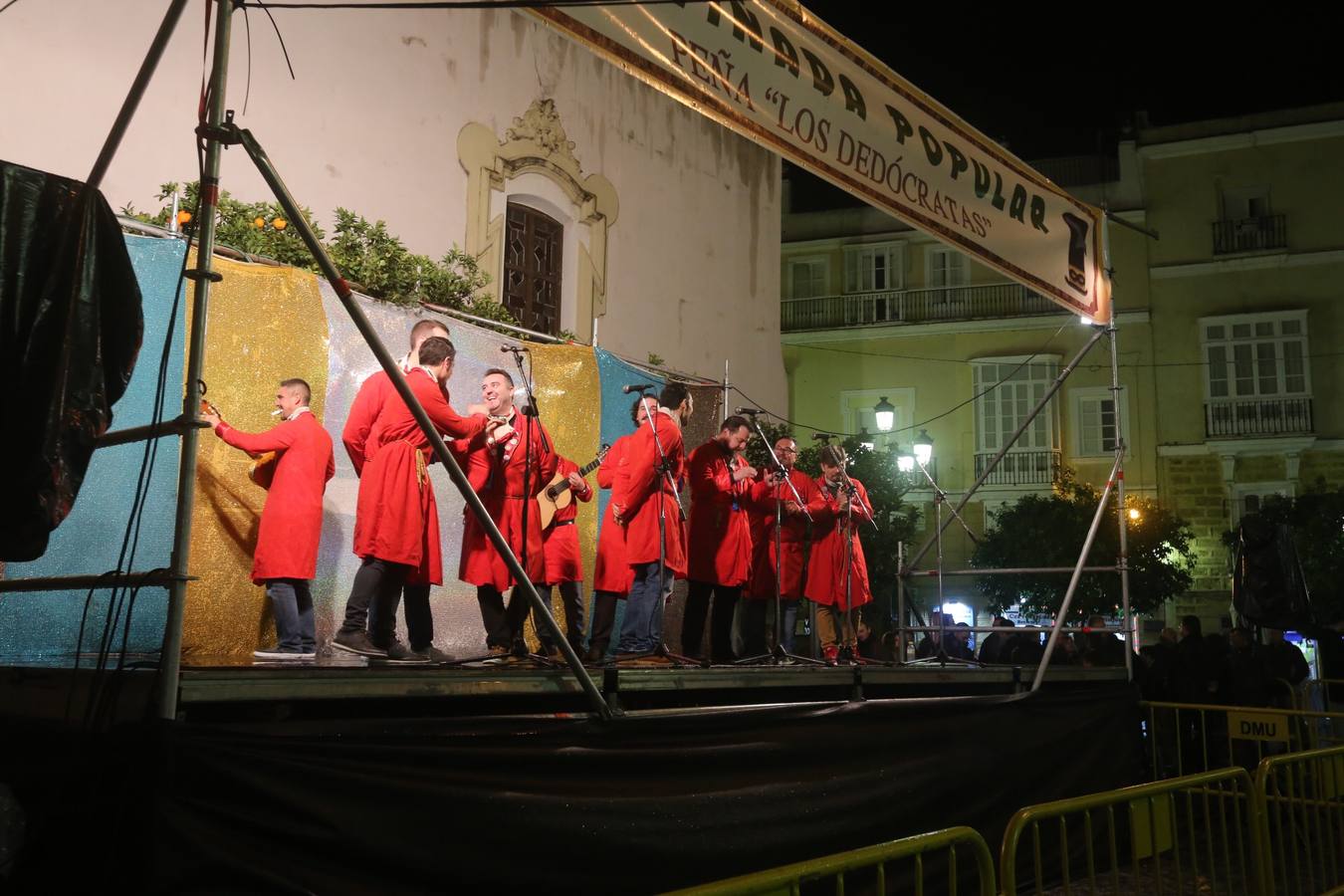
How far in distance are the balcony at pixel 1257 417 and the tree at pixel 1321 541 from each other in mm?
4203

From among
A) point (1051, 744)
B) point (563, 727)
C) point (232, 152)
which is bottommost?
point (1051, 744)

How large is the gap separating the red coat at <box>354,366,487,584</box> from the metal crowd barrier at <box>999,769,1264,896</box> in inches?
150

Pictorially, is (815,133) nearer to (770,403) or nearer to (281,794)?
(281,794)

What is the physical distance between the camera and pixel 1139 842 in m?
5.04

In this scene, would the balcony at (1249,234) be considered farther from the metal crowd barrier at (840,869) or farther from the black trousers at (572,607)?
the metal crowd barrier at (840,869)

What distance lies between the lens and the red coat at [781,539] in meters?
10.3

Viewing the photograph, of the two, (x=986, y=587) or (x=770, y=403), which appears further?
(x=986, y=587)

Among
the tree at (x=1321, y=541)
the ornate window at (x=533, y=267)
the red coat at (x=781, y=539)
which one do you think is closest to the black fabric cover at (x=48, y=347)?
the red coat at (x=781, y=539)

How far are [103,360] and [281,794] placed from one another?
5.61 ft

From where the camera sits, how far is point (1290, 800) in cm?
542

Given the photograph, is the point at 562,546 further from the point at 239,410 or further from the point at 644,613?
the point at 239,410

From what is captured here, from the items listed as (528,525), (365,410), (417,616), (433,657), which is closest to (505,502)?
(528,525)

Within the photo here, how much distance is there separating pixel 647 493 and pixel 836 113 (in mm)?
3419

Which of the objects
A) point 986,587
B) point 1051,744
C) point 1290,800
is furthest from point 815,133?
point 986,587
